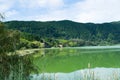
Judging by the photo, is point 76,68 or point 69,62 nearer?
point 76,68

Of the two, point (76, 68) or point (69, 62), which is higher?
point (76, 68)

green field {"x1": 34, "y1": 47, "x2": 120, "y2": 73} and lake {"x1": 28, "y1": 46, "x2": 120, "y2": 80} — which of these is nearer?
lake {"x1": 28, "y1": 46, "x2": 120, "y2": 80}

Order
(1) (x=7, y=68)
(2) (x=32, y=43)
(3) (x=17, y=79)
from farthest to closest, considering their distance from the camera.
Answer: (2) (x=32, y=43)
(1) (x=7, y=68)
(3) (x=17, y=79)

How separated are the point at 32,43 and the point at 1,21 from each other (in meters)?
121

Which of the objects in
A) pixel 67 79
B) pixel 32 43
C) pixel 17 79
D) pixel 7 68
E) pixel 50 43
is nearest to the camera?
pixel 17 79

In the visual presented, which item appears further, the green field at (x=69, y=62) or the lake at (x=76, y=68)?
the green field at (x=69, y=62)

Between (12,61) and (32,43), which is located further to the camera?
(32,43)

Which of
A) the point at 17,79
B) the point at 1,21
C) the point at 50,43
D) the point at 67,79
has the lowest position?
the point at 50,43

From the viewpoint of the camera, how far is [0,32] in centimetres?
1492

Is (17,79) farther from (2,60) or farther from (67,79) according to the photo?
(67,79)

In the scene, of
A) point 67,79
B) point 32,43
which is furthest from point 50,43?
point 67,79

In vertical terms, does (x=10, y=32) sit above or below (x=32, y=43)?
above

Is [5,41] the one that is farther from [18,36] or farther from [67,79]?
[67,79]

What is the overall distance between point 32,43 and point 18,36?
121365 mm
